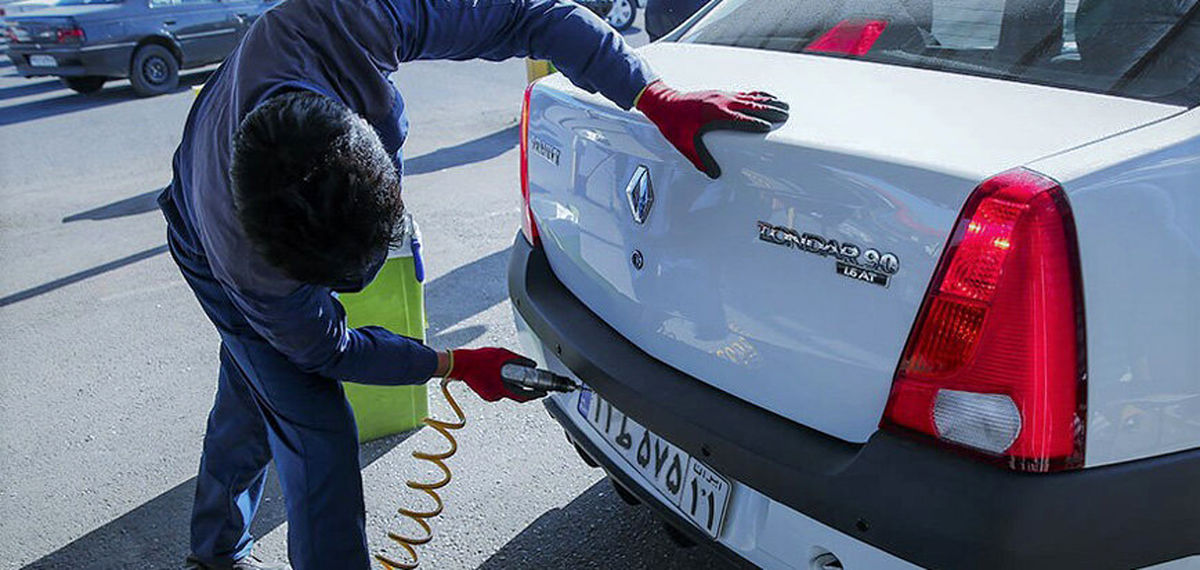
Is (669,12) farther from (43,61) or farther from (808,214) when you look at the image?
(43,61)

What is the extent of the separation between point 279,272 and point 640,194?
0.71 meters

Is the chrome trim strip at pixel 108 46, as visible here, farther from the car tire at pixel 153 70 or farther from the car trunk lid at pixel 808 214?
the car trunk lid at pixel 808 214

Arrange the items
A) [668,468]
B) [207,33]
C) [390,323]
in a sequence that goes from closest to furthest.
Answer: [668,468] → [390,323] → [207,33]

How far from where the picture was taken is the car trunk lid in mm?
1525

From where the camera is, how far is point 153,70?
10.8 metres

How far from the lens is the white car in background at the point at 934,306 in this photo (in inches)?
56.8

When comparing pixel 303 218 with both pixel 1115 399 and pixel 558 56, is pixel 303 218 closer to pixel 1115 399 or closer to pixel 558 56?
pixel 558 56

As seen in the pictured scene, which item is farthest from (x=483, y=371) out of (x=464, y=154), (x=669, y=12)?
(x=464, y=154)

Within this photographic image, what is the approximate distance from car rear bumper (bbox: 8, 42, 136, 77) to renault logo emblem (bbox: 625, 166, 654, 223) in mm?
10120

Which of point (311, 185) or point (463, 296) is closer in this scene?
point (311, 185)

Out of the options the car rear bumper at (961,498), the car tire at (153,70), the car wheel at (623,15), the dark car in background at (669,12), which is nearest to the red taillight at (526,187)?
the car rear bumper at (961,498)

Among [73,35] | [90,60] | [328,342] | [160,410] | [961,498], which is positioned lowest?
[90,60]

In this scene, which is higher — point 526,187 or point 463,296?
point 526,187

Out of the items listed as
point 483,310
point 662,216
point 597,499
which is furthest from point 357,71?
point 483,310
